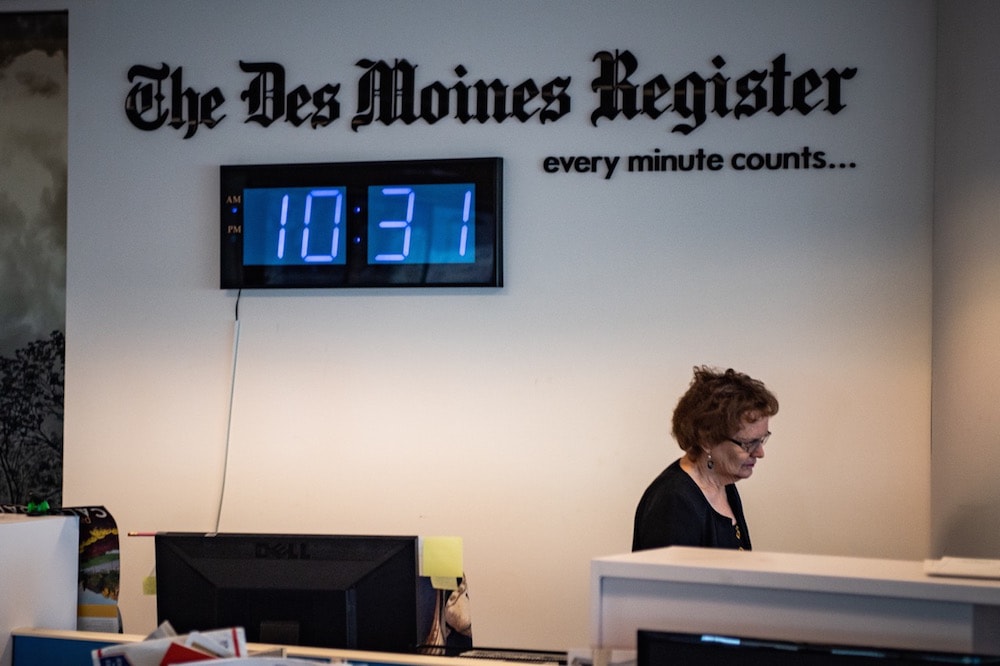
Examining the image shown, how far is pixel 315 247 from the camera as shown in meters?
3.93

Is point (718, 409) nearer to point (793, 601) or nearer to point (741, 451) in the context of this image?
point (741, 451)

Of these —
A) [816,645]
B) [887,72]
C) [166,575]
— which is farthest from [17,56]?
[816,645]

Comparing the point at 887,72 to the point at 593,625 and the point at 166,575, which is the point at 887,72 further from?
the point at 166,575

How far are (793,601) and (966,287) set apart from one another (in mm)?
1697

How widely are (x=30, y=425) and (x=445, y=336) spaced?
5.53 ft

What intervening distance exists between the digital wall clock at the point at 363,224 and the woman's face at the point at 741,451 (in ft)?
3.41

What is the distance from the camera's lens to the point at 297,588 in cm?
253

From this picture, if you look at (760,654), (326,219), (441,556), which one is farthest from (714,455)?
(326,219)

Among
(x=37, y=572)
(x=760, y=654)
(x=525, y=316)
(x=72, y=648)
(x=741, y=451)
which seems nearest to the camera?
(x=760, y=654)

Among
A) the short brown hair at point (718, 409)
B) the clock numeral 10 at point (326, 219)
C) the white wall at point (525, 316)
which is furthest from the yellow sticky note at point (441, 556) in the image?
the clock numeral 10 at point (326, 219)

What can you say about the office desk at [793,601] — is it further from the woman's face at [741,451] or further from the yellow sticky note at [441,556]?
the woman's face at [741,451]

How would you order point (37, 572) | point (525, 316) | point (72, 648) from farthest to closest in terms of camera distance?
point (525, 316)
point (37, 572)
point (72, 648)

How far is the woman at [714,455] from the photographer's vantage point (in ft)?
9.62

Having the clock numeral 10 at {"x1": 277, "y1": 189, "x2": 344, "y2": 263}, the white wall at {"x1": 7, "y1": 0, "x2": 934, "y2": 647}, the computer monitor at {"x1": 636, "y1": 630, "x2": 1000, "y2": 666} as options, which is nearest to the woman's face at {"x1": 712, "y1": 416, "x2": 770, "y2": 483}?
the white wall at {"x1": 7, "y1": 0, "x2": 934, "y2": 647}
